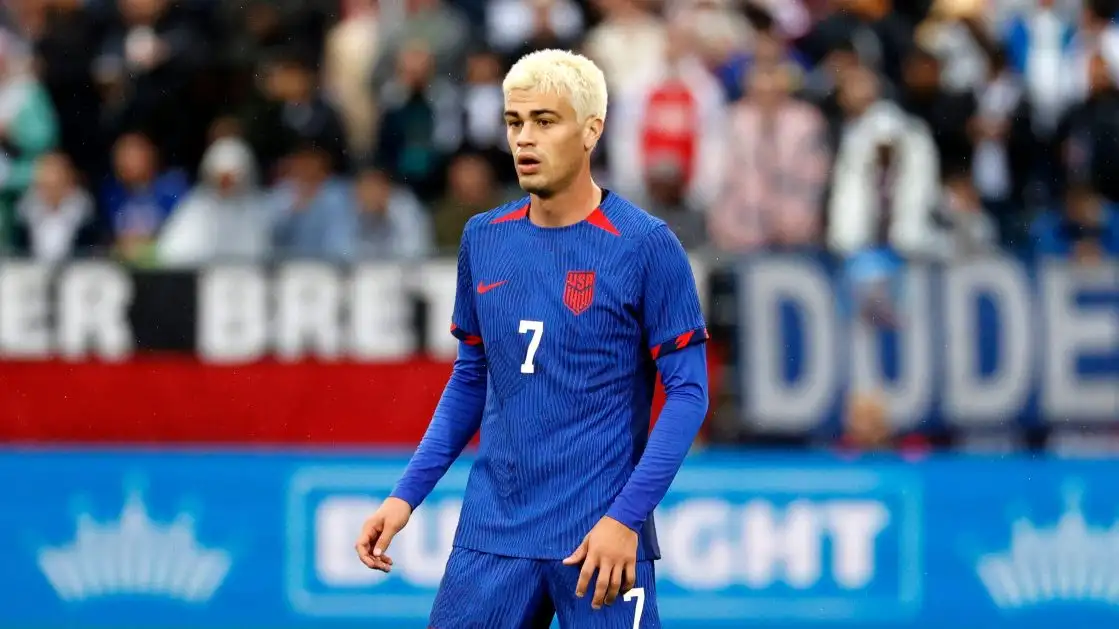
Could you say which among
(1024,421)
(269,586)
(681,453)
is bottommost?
(269,586)

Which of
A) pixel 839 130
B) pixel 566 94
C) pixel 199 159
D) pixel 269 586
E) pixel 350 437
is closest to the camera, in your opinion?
pixel 566 94

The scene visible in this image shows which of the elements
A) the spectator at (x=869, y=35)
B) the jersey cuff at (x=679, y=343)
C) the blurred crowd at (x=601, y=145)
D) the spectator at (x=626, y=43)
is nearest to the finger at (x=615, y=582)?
the jersey cuff at (x=679, y=343)

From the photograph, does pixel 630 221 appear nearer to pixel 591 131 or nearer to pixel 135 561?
pixel 591 131

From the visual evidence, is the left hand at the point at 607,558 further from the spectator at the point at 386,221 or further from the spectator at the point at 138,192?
the spectator at the point at 138,192

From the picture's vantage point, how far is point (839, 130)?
11188mm

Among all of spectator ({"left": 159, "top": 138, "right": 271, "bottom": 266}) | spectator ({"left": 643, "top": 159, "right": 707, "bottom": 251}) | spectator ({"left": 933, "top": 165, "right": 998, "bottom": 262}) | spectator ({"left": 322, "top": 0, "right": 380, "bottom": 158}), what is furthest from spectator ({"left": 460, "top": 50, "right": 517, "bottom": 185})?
spectator ({"left": 933, "top": 165, "right": 998, "bottom": 262})

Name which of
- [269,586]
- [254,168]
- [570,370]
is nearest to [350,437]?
[269,586]

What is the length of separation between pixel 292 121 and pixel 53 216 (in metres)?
1.62

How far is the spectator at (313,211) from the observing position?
36.6ft

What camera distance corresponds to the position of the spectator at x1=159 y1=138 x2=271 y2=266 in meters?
11.3

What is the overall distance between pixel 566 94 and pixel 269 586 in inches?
233

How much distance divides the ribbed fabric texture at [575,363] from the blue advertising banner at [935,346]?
5786 millimetres

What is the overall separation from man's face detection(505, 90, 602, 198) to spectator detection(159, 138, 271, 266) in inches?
287

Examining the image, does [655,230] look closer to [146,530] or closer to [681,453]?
[681,453]
